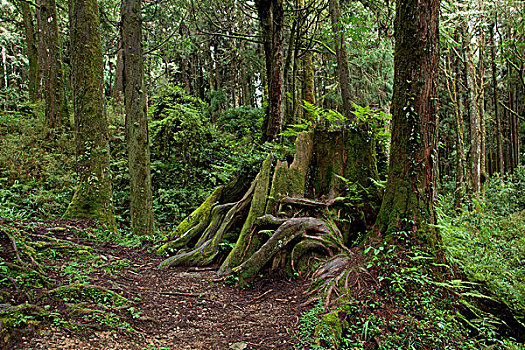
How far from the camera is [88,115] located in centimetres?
716

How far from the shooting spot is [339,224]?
577cm

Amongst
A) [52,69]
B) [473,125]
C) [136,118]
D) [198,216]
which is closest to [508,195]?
[473,125]

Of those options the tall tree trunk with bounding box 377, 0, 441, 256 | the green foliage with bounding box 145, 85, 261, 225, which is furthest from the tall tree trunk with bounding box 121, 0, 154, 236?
the tall tree trunk with bounding box 377, 0, 441, 256

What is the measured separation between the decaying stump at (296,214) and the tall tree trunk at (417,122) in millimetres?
1080

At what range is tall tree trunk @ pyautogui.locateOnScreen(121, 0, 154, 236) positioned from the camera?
745 centimetres

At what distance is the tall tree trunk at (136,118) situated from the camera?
293 inches

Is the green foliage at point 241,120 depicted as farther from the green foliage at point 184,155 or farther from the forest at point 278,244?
the forest at point 278,244

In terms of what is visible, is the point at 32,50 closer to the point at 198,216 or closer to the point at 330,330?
the point at 198,216

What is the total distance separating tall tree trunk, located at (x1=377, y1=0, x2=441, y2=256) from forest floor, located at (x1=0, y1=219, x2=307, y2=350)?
1.97 m

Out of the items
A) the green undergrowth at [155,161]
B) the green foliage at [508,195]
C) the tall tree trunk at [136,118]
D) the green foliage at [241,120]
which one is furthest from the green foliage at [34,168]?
the green foliage at [508,195]

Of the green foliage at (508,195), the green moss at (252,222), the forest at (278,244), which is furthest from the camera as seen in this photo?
the green foliage at (508,195)

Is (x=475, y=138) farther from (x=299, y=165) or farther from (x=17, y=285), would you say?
Answer: (x=17, y=285)

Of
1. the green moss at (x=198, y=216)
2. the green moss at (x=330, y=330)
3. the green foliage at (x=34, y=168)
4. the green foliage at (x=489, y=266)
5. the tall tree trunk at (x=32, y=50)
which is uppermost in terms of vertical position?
the tall tree trunk at (x=32, y=50)

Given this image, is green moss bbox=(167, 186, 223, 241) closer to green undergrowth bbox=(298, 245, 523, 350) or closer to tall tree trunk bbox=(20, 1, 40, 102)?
green undergrowth bbox=(298, 245, 523, 350)
